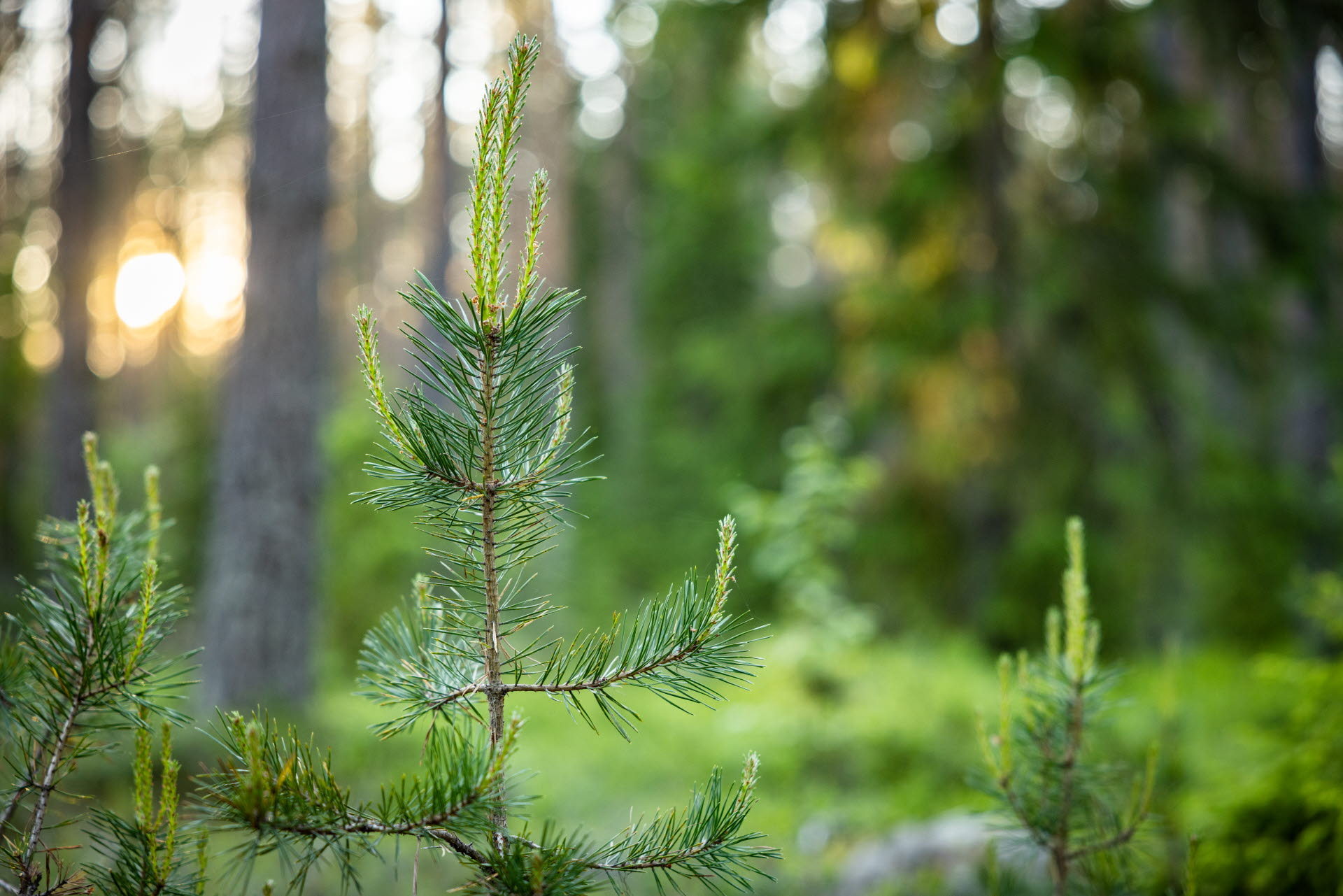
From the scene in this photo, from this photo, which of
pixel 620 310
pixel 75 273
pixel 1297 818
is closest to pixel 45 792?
pixel 1297 818

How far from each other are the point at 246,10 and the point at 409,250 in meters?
17.6

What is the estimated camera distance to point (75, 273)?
8422mm

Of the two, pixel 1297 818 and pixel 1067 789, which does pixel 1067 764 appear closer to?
pixel 1067 789

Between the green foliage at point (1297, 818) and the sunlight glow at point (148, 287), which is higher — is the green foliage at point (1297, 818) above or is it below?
below

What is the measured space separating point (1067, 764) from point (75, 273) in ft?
32.4

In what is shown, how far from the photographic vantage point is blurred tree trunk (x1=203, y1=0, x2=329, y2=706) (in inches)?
224

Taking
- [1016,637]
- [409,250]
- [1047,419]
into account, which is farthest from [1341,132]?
[409,250]

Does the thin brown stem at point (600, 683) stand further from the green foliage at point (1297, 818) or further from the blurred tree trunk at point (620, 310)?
the blurred tree trunk at point (620, 310)

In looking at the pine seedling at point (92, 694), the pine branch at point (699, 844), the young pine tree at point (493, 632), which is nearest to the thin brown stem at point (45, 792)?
the pine seedling at point (92, 694)

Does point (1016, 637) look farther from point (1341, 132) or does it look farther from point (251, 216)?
point (1341, 132)

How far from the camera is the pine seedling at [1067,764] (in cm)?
171

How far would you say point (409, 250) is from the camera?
2416cm

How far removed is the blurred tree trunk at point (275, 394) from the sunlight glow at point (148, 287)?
1169 cm

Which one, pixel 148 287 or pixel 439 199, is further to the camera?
pixel 148 287
